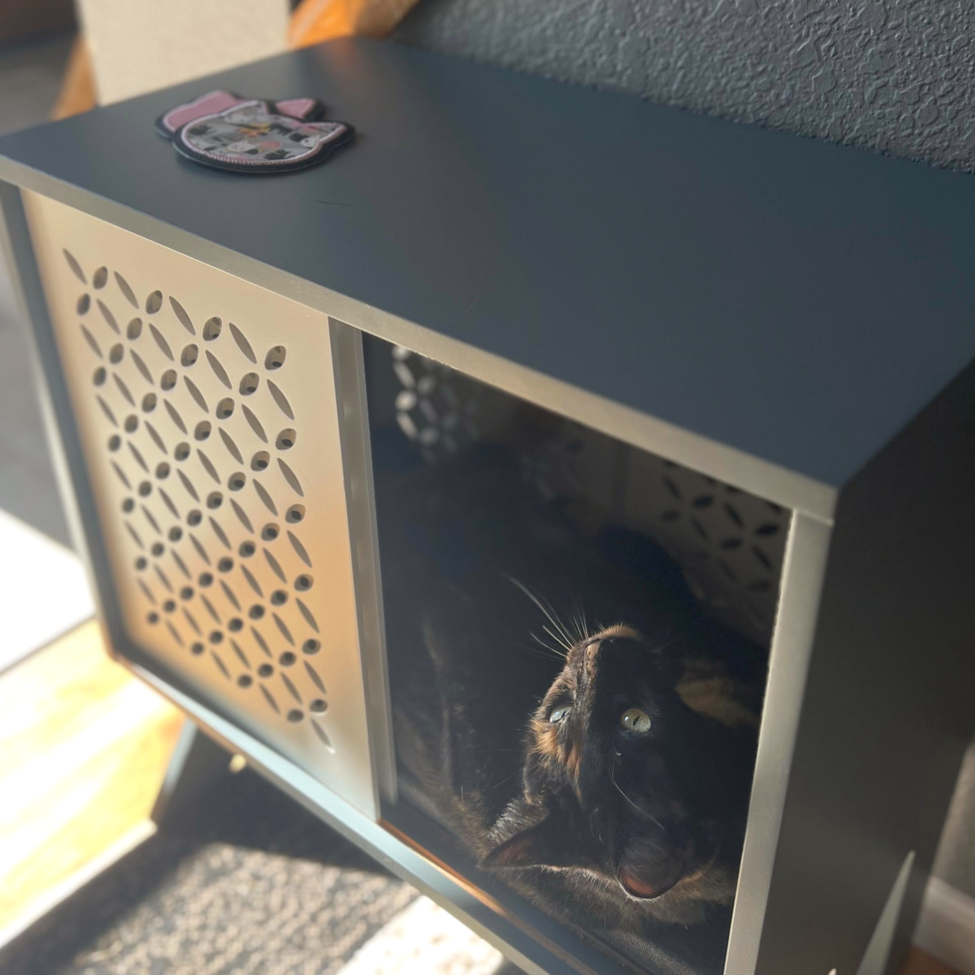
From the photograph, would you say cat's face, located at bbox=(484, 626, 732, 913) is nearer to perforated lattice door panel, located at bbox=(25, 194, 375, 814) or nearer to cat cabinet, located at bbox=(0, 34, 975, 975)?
cat cabinet, located at bbox=(0, 34, 975, 975)

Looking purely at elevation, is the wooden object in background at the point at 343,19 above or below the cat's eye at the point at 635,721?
above

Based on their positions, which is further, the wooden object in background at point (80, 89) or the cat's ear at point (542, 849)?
the wooden object in background at point (80, 89)

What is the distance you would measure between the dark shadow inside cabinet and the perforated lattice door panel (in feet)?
0.18

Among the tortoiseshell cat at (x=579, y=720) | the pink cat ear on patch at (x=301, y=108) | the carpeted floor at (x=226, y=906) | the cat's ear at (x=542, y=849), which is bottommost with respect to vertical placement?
the carpeted floor at (x=226, y=906)

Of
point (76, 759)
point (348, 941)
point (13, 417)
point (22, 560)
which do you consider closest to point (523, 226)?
point (348, 941)

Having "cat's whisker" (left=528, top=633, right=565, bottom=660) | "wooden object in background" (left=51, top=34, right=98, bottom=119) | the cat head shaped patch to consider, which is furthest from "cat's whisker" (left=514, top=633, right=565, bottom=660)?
"wooden object in background" (left=51, top=34, right=98, bottom=119)

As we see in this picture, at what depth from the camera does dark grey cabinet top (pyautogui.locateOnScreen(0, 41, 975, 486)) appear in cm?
52

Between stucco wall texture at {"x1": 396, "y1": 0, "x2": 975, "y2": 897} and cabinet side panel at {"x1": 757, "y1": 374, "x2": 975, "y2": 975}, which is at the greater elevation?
stucco wall texture at {"x1": 396, "y1": 0, "x2": 975, "y2": 897}

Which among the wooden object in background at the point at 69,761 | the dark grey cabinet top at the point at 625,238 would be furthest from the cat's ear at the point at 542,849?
the wooden object in background at the point at 69,761

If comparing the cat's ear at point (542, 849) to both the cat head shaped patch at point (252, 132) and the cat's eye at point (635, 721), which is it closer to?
the cat's eye at point (635, 721)

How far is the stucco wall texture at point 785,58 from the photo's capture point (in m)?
0.77

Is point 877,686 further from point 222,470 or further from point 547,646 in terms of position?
point 222,470

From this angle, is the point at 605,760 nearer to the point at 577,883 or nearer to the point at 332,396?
the point at 577,883

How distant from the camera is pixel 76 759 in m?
1.35
